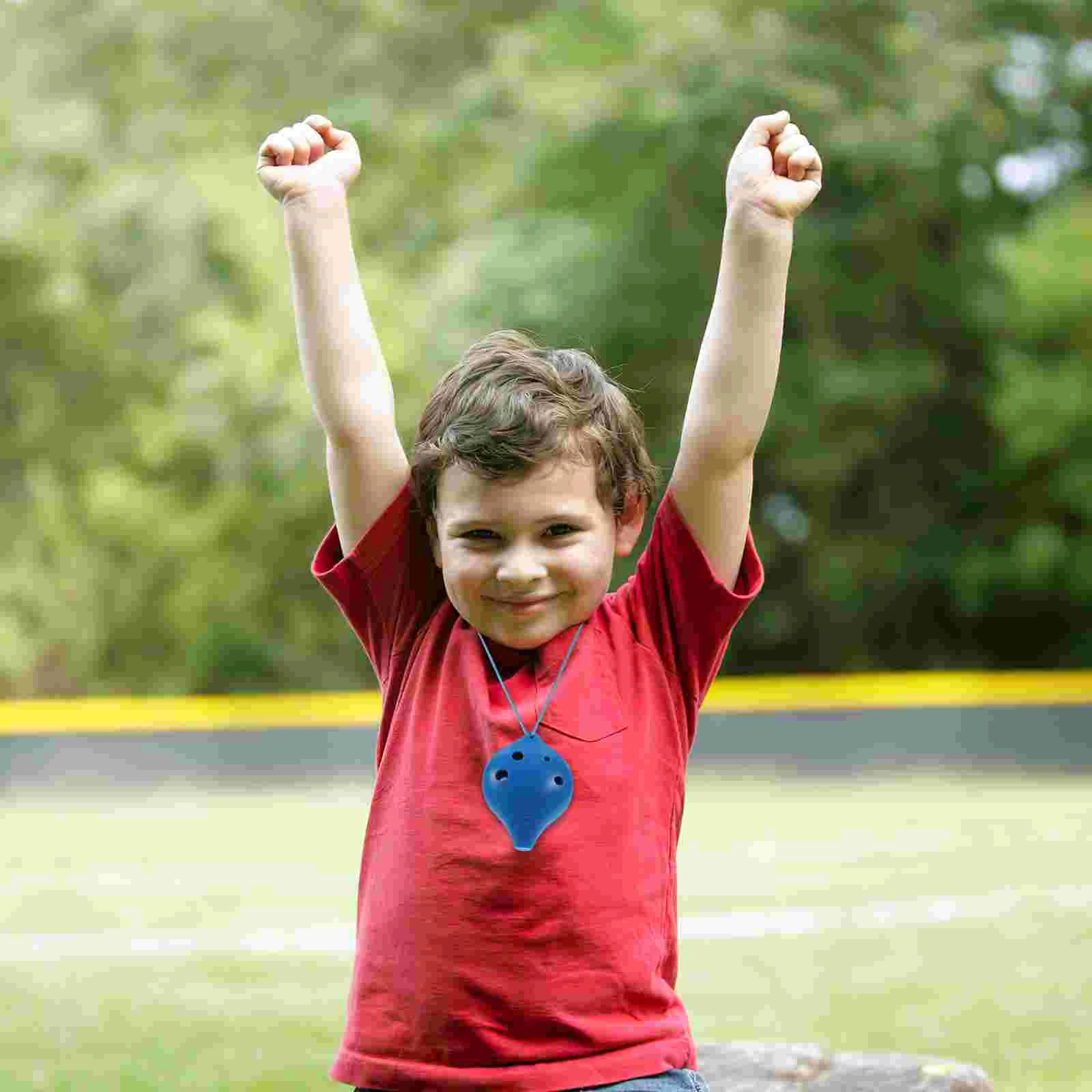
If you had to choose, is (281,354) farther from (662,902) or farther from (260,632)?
(662,902)

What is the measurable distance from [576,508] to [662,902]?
1.46ft

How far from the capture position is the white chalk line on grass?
5754mm

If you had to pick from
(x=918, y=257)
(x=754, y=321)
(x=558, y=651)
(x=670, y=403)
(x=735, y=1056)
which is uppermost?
(x=918, y=257)

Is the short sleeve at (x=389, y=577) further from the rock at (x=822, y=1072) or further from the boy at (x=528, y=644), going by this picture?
the rock at (x=822, y=1072)

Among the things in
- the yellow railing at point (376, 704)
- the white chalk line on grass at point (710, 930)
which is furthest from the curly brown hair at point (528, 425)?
the yellow railing at point (376, 704)

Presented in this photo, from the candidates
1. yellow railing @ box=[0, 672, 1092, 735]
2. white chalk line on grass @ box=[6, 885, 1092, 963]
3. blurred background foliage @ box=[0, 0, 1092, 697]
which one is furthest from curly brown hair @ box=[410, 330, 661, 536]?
blurred background foliage @ box=[0, 0, 1092, 697]

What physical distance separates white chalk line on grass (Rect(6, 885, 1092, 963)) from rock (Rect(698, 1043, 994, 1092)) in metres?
2.65

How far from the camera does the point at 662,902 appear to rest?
6.13 feet

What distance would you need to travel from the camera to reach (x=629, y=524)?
2.02 m

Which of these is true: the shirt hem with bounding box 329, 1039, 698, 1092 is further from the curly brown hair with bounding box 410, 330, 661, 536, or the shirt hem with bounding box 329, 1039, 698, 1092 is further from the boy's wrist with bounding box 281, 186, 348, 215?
the boy's wrist with bounding box 281, 186, 348, 215

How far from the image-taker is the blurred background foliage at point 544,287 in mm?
16359

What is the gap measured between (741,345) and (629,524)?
0.86 ft

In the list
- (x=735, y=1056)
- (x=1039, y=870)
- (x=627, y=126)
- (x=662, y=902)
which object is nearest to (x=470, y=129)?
(x=627, y=126)

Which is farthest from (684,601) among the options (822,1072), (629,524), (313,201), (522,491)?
(822,1072)
